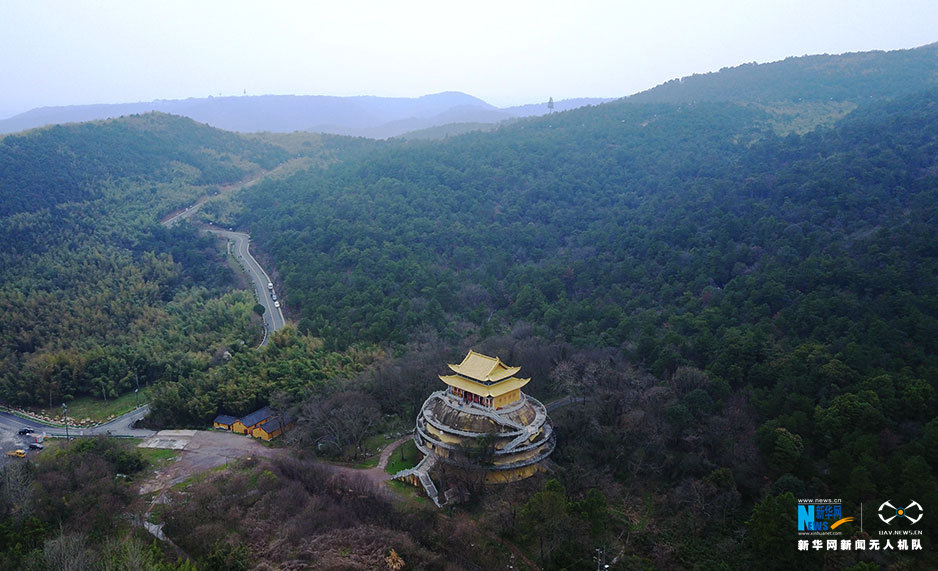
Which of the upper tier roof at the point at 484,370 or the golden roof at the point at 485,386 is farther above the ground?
the upper tier roof at the point at 484,370

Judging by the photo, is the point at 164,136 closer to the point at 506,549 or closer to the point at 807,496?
the point at 506,549

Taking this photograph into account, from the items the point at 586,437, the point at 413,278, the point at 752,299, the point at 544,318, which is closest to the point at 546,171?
the point at 413,278

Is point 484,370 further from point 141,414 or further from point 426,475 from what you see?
point 141,414

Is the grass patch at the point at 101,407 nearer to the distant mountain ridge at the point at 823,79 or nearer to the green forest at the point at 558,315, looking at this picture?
the green forest at the point at 558,315

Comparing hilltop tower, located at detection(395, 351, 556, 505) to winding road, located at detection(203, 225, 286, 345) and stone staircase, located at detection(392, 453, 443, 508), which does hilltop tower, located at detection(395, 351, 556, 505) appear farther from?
winding road, located at detection(203, 225, 286, 345)

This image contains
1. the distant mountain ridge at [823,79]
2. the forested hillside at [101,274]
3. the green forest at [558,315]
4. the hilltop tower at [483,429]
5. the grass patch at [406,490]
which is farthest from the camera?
the distant mountain ridge at [823,79]

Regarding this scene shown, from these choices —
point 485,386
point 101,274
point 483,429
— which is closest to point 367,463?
point 483,429

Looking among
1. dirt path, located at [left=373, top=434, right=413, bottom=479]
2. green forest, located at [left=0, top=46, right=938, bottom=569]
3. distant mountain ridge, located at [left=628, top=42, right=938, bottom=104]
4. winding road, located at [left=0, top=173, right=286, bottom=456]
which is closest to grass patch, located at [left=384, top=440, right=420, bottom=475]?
dirt path, located at [left=373, top=434, right=413, bottom=479]

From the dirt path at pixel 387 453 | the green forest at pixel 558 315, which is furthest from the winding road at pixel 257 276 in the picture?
the dirt path at pixel 387 453
